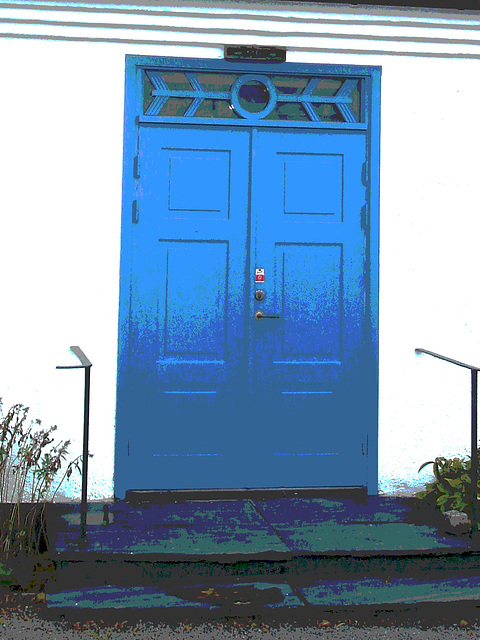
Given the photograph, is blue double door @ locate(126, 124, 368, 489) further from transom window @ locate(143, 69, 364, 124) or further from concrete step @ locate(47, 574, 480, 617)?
concrete step @ locate(47, 574, 480, 617)

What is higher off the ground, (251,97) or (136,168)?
(251,97)

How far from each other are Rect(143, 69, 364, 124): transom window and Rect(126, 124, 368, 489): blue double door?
119 mm

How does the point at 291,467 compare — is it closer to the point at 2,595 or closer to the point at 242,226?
the point at 242,226

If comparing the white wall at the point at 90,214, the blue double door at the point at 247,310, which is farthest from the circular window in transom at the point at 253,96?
the white wall at the point at 90,214

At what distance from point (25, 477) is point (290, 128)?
270 cm

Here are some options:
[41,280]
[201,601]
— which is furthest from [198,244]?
[201,601]

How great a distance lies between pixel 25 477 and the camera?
4656 millimetres

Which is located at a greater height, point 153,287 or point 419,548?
point 153,287

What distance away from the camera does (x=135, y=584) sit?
3.97m

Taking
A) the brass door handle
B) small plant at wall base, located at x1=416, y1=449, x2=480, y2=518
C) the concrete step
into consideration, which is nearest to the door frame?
small plant at wall base, located at x1=416, y1=449, x2=480, y2=518

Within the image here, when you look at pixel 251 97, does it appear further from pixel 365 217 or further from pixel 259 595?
pixel 259 595

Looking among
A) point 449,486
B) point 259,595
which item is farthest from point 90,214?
point 449,486

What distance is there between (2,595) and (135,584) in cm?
70

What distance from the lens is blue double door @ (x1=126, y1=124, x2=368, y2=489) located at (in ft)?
16.5
